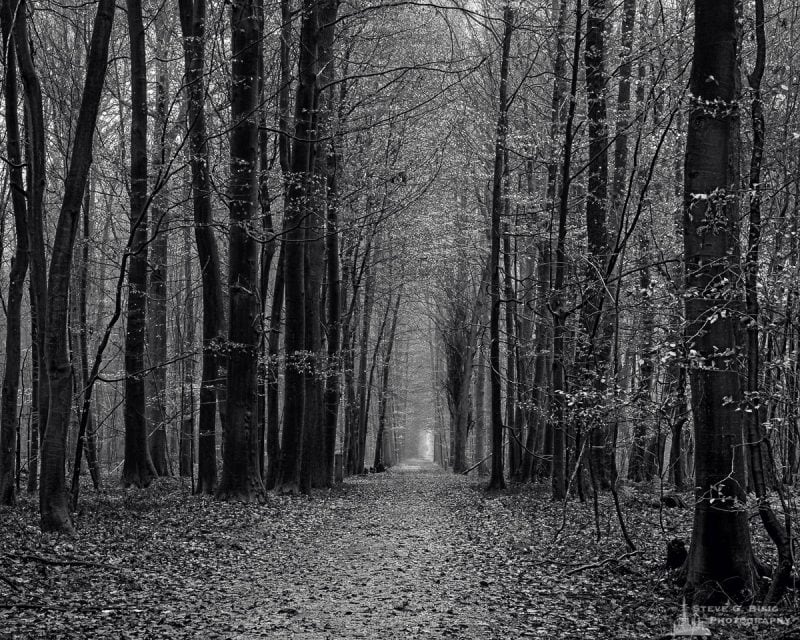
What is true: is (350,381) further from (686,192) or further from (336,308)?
(686,192)

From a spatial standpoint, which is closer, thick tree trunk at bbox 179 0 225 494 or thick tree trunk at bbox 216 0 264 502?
thick tree trunk at bbox 216 0 264 502

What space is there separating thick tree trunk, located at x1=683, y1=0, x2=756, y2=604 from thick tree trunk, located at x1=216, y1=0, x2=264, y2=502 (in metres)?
9.09

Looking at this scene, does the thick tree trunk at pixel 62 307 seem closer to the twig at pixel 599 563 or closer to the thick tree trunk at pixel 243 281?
the thick tree trunk at pixel 243 281

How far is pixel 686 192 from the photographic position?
651 centimetres

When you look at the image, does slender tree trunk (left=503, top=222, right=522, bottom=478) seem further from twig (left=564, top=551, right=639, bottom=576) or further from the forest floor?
twig (left=564, top=551, right=639, bottom=576)

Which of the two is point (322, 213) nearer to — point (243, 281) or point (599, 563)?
point (243, 281)

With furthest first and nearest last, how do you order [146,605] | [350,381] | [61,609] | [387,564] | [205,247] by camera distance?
[350,381]
[205,247]
[387,564]
[146,605]
[61,609]

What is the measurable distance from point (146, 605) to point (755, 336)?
6035 mm

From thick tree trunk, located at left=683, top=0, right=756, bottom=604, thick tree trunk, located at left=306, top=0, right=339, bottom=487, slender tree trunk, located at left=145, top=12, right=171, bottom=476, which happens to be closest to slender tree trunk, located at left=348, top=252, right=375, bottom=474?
thick tree trunk, located at left=306, top=0, right=339, bottom=487

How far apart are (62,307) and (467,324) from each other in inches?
353

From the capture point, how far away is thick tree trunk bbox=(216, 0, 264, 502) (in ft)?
45.0

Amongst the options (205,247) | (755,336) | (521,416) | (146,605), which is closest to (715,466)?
(755,336)

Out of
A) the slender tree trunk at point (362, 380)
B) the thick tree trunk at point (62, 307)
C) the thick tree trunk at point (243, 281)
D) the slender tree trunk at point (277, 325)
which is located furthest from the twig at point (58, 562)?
the slender tree trunk at point (362, 380)

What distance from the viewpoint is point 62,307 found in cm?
909
